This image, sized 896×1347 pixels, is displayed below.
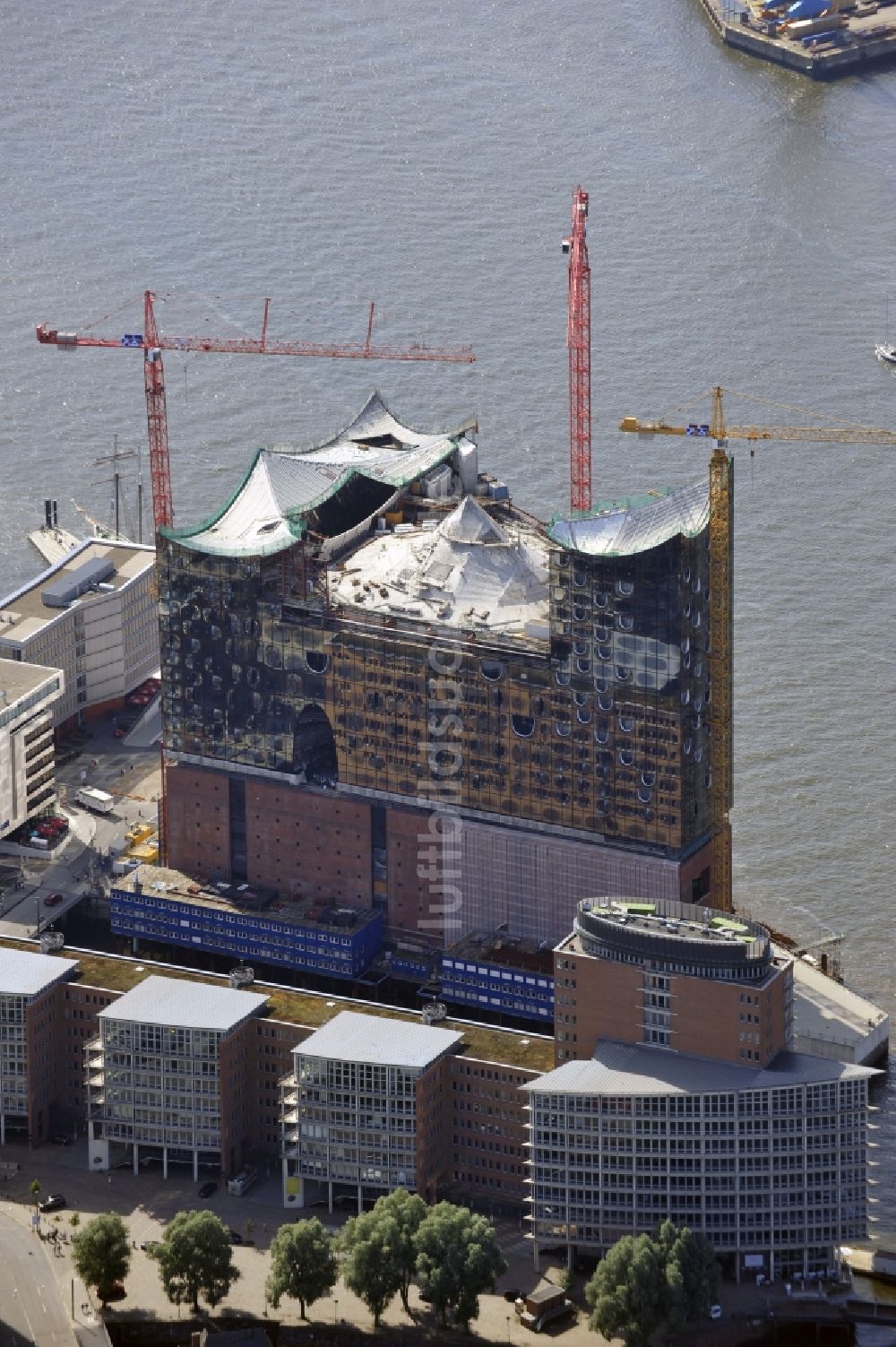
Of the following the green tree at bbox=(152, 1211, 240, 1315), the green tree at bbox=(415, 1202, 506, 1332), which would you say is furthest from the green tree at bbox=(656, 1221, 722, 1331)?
the green tree at bbox=(152, 1211, 240, 1315)

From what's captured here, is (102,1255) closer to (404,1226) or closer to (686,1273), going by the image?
(404,1226)

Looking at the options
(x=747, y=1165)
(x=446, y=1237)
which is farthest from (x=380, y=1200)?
(x=747, y=1165)

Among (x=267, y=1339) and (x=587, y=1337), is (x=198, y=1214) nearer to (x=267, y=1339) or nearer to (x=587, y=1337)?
(x=267, y=1339)

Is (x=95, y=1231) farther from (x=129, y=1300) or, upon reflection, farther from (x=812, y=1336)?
(x=812, y=1336)

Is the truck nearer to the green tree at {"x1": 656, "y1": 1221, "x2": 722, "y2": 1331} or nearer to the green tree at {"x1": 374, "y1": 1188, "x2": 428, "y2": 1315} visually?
the green tree at {"x1": 374, "y1": 1188, "x2": 428, "y2": 1315}

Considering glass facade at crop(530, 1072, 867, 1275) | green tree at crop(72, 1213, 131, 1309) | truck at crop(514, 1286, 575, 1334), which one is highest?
glass facade at crop(530, 1072, 867, 1275)

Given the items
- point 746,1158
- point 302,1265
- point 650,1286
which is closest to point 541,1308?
point 650,1286
